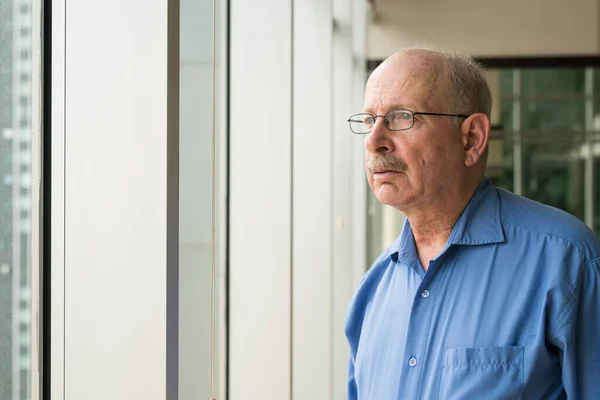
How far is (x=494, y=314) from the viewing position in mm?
1653

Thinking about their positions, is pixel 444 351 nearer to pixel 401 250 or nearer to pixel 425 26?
pixel 401 250

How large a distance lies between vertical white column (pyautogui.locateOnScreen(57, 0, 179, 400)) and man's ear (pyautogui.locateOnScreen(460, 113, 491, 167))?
0.88 metres

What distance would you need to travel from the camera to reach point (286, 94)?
3.01 m

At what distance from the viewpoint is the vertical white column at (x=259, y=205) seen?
2.55m

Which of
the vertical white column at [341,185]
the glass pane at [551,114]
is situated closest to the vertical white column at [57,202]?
the vertical white column at [341,185]

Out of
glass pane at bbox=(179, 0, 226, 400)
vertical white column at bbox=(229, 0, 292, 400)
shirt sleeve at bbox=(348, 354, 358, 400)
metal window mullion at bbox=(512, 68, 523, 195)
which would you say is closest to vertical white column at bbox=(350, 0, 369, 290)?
vertical white column at bbox=(229, 0, 292, 400)

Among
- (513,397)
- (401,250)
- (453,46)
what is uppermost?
(453,46)

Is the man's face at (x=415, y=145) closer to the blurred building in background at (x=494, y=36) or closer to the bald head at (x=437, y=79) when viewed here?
the bald head at (x=437, y=79)

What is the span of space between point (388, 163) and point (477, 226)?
0.27 metres

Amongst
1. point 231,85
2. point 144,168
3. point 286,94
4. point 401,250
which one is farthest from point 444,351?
point 286,94

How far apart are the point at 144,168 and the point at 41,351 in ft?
1.13

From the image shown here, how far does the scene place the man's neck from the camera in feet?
6.04

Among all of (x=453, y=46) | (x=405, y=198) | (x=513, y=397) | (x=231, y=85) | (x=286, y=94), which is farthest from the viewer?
(x=453, y=46)

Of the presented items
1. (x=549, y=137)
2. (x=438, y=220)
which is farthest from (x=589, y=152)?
(x=438, y=220)
